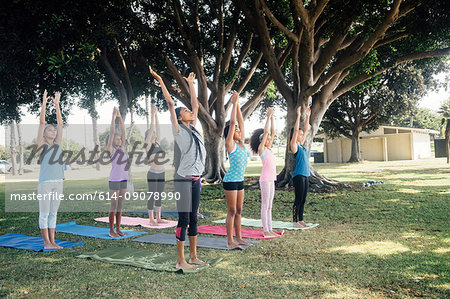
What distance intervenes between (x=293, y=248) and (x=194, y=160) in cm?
228

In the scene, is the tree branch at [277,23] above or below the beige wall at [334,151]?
above

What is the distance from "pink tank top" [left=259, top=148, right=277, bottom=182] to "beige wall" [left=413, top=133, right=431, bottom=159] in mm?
34397

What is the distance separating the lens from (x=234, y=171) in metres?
5.35

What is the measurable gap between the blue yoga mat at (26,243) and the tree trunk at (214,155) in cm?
1124

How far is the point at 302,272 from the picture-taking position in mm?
4246

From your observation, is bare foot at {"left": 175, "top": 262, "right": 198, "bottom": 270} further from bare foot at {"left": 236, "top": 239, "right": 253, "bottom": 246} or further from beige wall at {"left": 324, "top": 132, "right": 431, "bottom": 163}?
beige wall at {"left": 324, "top": 132, "right": 431, "bottom": 163}

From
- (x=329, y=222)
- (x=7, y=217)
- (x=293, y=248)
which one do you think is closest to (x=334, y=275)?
(x=293, y=248)

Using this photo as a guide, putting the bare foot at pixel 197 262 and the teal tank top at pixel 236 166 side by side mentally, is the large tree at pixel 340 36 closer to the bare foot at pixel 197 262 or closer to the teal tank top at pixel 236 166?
the teal tank top at pixel 236 166

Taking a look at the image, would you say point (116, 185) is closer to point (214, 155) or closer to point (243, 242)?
point (243, 242)

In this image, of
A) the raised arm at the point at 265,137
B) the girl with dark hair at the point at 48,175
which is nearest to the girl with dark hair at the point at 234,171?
the raised arm at the point at 265,137

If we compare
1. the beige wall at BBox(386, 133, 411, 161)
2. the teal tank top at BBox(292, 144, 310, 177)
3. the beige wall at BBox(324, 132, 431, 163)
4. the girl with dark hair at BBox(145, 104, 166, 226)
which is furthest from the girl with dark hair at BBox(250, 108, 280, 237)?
the beige wall at BBox(386, 133, 411, 161)

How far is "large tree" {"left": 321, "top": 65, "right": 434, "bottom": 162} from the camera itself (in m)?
25.8

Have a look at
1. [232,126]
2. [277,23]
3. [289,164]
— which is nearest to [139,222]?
[232,126]

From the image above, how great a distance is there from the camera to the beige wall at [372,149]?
36.5 metres
